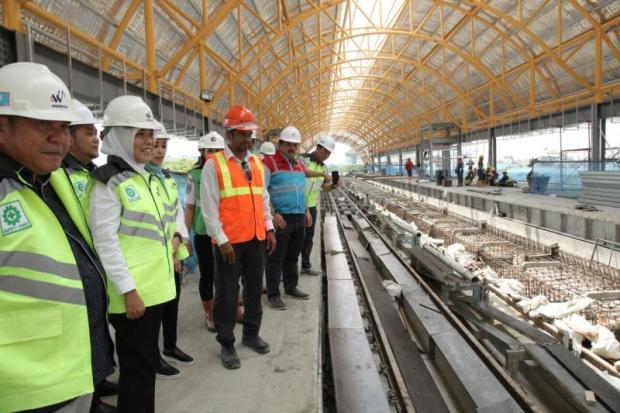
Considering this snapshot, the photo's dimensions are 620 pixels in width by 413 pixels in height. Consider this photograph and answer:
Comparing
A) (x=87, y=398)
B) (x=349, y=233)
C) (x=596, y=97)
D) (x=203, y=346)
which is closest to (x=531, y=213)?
(x=349, y=233)

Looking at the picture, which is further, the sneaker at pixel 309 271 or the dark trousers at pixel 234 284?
the sneaker at pixel 309 271

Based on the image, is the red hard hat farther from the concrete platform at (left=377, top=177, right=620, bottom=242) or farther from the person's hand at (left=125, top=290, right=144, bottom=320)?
the concrete platform at (left=377, top=177, right=620, bottom=242)

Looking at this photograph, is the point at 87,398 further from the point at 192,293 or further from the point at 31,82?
the point at 192,293

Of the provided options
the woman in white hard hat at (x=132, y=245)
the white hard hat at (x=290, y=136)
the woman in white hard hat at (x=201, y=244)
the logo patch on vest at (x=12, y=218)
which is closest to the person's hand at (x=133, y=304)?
the woman in white hard hat at (x=132, y=245)

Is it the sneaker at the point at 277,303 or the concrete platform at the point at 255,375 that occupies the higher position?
the sneaker at the point at 277,303

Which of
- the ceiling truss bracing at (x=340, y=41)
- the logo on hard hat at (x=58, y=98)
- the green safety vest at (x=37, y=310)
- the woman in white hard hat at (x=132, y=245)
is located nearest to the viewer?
the green safety vest at (x=37, y=310)

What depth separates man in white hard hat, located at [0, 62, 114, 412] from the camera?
1260 mm

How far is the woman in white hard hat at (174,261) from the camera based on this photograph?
291cm

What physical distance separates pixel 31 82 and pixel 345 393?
10.2ft

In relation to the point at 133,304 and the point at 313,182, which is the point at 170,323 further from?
the point at 313,182

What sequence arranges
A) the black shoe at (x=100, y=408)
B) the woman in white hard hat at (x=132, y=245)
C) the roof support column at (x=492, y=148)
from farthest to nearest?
the roof support column at (x=492, y=148) < the black shoe at (x=100, y=408) < the woman in white hard hat at (x=132, y=245)

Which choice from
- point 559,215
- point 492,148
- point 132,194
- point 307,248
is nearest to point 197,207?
point 132,194

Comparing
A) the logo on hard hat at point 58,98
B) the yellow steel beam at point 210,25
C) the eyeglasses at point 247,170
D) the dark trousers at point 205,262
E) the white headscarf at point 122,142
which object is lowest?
the dark trousers at point 205,262

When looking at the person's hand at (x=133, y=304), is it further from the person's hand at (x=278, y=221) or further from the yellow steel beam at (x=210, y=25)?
the yellow steel beam at (x=210, y=25)
